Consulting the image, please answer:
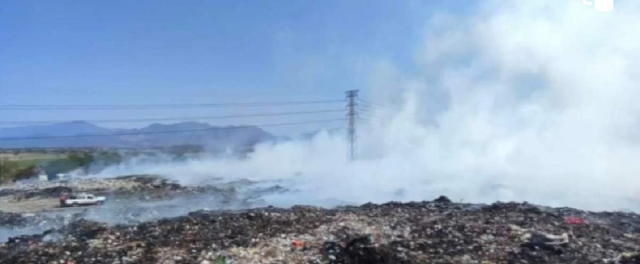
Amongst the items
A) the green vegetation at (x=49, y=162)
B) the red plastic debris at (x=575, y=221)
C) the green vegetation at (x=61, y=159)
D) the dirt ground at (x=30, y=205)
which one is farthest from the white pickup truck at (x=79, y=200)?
the red plastic debris at (x=575, y=221)

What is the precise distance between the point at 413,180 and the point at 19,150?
2456 cm

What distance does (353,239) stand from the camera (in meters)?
12.2

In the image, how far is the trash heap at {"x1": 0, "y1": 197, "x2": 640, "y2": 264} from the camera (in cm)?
1157

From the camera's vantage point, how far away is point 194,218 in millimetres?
16797

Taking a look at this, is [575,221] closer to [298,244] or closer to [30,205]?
[298,244]

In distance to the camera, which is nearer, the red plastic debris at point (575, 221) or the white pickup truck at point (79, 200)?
the red plastic debris at point (575, 221)

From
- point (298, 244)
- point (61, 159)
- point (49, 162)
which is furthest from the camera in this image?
point (61, 159)

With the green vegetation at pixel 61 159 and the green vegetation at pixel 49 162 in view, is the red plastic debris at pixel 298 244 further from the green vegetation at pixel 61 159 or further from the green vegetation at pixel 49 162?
the green vegetation at pixel 49 162

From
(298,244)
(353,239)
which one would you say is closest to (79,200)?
(298,244)

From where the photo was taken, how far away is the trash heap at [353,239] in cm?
1157

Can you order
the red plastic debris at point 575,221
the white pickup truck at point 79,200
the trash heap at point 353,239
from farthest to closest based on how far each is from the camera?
the white pickup truck at point 79,200 → the red plastic debris at point 575,221 → the trash heap at point 353,239

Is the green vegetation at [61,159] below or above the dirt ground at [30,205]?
above

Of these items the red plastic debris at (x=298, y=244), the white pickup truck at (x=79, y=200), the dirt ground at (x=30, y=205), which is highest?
the red plastic debris at (x=298, y=244)

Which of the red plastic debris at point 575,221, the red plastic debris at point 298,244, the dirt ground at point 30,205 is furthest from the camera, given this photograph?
the dirt ground at point 30,205
